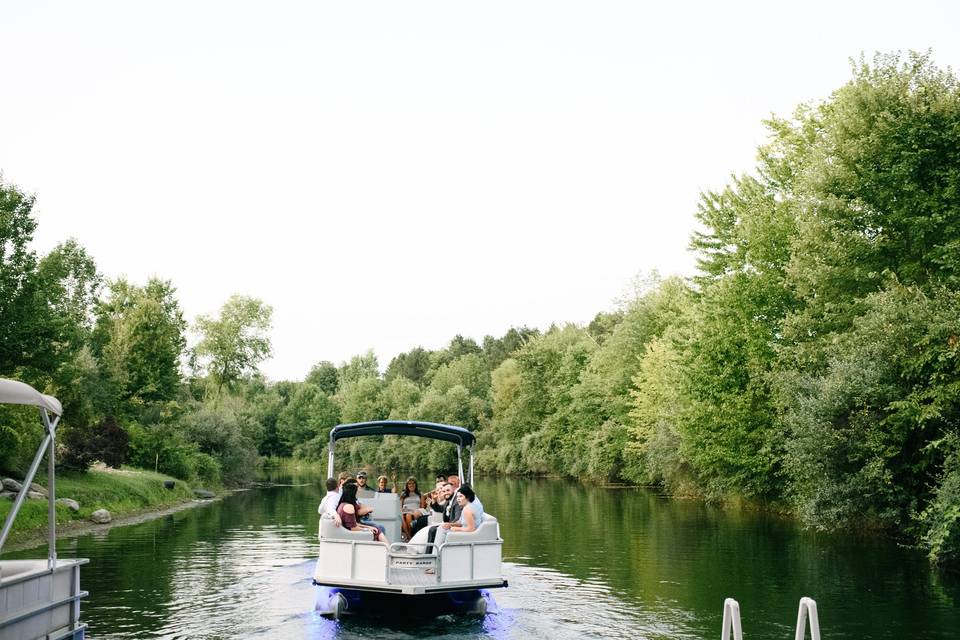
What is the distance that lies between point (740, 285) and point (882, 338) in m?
13.7

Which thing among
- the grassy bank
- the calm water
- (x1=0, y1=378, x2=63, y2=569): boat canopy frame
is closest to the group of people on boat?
the calm water

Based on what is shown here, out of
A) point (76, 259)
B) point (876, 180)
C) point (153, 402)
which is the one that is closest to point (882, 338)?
point (876, 180)

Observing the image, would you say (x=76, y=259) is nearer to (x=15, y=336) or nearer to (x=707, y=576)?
(x=15, y=336)

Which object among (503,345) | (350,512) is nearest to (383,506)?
(350,512)

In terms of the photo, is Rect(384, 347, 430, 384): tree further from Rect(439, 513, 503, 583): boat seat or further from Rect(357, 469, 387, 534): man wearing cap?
Rect(439, 513, 503, 583): boat seat

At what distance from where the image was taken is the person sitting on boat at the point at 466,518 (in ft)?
56.0

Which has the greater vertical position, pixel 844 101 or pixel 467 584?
pixel 844 101

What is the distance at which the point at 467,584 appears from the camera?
16484 mm

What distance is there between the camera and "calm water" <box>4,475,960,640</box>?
16.0 meters

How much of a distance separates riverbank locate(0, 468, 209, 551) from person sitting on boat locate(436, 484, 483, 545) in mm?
15091

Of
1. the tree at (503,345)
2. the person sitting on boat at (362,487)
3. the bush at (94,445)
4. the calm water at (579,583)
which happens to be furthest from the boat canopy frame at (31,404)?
the tree at (503,345)

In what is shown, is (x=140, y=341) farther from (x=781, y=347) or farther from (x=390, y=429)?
(x=390, y=429)

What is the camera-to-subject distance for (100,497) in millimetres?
37094

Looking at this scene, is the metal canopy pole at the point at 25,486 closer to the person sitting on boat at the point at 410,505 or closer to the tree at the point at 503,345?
the person sitting on boat at the point at 410,505
